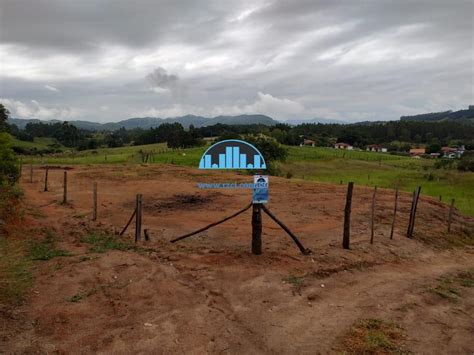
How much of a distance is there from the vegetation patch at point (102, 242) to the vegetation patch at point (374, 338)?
6.03 meters

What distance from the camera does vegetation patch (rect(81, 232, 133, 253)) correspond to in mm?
9414

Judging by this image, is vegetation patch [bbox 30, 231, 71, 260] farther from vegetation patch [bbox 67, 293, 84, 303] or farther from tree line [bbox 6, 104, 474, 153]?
tree line [bbox 6, 104, 474, 153]

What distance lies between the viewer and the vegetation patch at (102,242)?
9.41 metres

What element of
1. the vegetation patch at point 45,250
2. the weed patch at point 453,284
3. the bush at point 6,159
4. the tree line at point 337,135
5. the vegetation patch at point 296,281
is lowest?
the weed patch at point 453,284

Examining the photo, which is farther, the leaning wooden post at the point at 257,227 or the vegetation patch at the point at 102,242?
the vegetation patch at the point at 102,242

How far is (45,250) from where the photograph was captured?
912 centimetres

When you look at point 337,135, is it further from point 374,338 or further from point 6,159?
point 374,338

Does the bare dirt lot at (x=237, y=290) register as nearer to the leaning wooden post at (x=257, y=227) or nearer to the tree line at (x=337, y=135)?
the leaning wooden post at (x=257, y=227)

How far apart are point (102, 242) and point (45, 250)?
1.40 metres

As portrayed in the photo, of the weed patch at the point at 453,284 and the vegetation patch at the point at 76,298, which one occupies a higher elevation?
the vegetation patch at the point at 76,298

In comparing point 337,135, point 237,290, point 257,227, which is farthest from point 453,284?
point 337,135

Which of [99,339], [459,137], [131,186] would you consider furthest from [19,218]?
[459,137]

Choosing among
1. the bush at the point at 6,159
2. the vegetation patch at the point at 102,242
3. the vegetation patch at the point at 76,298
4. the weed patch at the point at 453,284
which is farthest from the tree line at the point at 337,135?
the vegetation patch at the point at 76,298

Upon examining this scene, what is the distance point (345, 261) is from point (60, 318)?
625 cm
